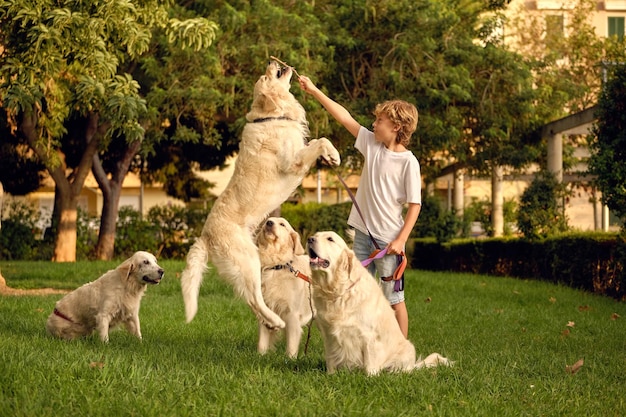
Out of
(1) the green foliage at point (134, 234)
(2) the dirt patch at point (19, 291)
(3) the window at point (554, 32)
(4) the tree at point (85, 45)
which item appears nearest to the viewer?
(4) the tree at point (85, 45)

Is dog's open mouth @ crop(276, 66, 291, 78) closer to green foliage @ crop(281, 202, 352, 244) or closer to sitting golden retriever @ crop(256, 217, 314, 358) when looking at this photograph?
sitting golden retriever @ crop(256, 217, 314, 358)

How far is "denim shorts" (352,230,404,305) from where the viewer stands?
666 centimetres

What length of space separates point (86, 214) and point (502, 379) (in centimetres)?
1718

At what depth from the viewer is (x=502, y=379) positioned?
6.06 metres

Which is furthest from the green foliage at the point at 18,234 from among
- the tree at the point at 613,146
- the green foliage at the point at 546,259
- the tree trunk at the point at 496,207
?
the tree at the point at 613,146

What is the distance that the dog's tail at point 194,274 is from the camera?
6.34 meters

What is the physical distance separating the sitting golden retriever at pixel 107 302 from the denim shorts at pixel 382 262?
6.70ft

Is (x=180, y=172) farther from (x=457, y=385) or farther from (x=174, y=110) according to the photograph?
(x=457, y=385)

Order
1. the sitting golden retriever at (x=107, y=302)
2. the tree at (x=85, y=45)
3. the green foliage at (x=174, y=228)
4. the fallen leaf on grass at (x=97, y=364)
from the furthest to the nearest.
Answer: the green foliage at (x=174, y=228), the tree at (x=85, y=45), the sitting golden retriever at (x=107, y=302), the fallen leaf on grass at (x=97, y=364)

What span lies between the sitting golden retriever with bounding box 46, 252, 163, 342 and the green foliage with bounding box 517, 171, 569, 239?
34.2ft

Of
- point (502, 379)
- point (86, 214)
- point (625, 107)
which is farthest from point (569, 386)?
point (86, 214)

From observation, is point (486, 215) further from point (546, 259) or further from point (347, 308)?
point (347, 308)

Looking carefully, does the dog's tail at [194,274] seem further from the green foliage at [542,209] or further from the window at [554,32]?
the window at [554,32]

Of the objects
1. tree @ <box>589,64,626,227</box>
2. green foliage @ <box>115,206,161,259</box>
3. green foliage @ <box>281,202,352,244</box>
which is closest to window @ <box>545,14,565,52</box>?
green foliage @ <box>281,202,352,244</box>
